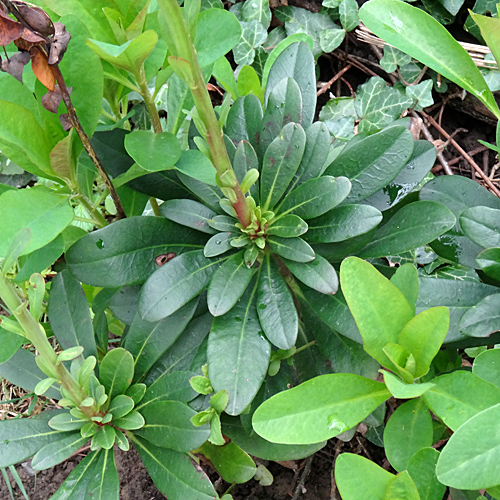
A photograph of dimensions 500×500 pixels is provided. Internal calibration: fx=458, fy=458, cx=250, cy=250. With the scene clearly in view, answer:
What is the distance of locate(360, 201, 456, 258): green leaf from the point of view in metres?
0.93

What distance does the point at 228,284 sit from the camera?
0.98 metres

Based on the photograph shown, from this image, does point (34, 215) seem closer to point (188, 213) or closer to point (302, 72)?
point (188, 213)

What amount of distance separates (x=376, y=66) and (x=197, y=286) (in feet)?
5.57

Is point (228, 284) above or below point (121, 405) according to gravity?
above

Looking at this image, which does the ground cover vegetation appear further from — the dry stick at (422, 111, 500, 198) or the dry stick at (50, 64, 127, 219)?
the dry stick at (422, 111, 500, 198)

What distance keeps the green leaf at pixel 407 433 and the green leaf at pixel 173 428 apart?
1.23ft

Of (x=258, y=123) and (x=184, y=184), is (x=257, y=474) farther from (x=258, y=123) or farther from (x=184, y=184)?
(x=258, y=123)

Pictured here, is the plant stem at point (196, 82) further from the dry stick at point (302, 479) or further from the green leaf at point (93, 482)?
the dry stick at point (302, 479)

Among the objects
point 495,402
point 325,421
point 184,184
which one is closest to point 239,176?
point 184,184

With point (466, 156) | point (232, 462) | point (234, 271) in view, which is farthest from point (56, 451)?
point (466, 156)

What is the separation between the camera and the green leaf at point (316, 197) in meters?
0.92

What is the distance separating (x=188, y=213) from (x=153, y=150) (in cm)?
18

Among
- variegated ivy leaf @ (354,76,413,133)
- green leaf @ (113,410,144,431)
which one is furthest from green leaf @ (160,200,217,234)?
variegated ivy leaf @ (354,76,413,133)

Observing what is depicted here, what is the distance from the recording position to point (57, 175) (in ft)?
3.18
